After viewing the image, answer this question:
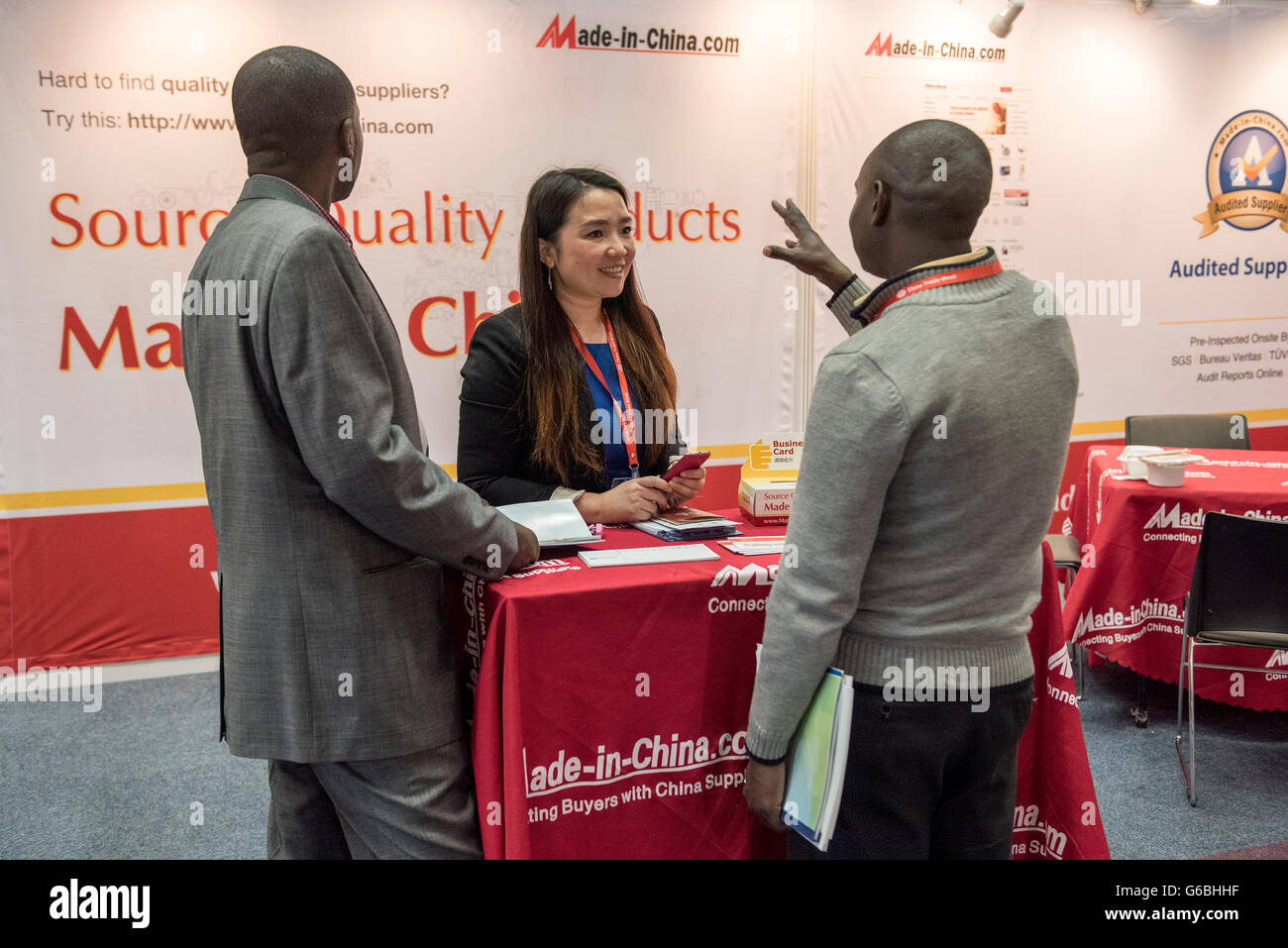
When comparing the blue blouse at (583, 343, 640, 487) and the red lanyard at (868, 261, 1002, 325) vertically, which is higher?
the red lanyard at (868, 261, 1002, 325)

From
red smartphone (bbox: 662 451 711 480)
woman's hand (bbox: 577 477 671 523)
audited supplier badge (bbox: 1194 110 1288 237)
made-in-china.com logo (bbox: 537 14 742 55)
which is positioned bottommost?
woman's hand (bbox: 577 477 671 523)

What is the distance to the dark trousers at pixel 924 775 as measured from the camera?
1.38 m

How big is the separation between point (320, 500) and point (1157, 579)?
3122 millimetres

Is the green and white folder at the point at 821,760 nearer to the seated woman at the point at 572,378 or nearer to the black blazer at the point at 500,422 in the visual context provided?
the seated woman at the point at 572,378

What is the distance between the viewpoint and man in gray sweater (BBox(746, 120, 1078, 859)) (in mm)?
1293

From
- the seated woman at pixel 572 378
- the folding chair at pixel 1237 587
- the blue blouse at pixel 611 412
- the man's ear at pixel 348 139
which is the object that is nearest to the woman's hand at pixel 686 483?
the seated woman at pixel 572 378

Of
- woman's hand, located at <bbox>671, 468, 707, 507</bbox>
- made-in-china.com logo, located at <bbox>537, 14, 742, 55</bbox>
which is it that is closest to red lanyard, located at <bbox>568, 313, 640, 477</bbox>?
woman's hand, located at <bbox>671, 468, 707, 507</bbox>

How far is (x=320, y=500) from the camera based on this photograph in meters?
1.48

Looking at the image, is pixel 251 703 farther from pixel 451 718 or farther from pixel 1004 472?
pixel 1004 472

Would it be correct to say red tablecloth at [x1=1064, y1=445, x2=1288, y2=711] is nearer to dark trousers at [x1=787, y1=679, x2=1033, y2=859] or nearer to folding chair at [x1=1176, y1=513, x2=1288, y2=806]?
folding chair at [x1=1176, y1=513, x2=1288, y2=806]

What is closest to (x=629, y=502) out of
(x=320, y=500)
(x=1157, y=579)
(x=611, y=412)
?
(x=611, y=412)

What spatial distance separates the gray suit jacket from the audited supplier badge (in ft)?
17.8

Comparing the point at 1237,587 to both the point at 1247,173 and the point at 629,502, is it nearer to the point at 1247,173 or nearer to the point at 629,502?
the point at 629,502

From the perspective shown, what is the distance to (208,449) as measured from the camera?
149cm
